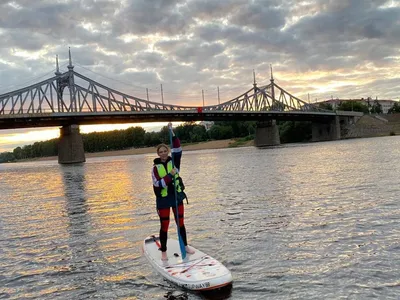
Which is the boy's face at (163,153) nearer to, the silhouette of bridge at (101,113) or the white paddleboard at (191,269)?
the white paddleboard at (191,269)

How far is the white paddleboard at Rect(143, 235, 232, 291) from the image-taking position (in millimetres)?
6562

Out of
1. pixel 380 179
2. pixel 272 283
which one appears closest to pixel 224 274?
pixel 272 283

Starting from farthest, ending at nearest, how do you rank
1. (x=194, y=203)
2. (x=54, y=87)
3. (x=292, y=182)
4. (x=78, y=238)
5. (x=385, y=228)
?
(x=54, y=87) → (x=292, y=182) → (x=194, y=203) → (x=78, y=238) → (x=385, y=228)

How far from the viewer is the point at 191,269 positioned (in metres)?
7.20

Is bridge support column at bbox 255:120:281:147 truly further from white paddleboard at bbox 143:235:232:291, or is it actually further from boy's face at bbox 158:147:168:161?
boy's face at bbox 158:147:168:161

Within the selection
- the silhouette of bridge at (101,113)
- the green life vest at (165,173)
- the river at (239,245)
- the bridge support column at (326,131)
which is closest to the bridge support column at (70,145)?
the silhouette of bridge at (101,113)

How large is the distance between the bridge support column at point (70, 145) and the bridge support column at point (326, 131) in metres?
68.7

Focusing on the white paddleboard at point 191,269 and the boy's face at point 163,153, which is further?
the boy's face at point 163,153

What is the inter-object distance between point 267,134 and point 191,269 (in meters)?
104

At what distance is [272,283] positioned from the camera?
276 inches

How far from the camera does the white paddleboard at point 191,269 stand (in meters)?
6.56

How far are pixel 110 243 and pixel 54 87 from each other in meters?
90.0

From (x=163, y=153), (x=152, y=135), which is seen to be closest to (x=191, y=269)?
(x=163, y=153)

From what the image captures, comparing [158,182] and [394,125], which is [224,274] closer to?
[158,182]
